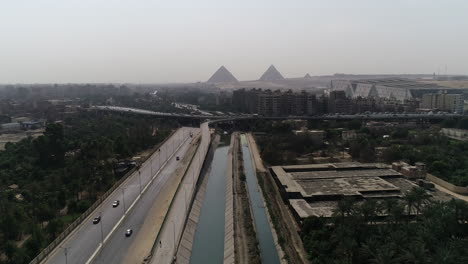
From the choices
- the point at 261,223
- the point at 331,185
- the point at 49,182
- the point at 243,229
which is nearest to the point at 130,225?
the point at 243,229

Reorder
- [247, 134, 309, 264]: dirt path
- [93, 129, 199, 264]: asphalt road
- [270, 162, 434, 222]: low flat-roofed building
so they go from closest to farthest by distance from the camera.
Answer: [93, 129, 199, 264]: asphalt road → [247, 134, 309, 264]: dirt path → [270, 162, 434, 222]: low flat-roofed building

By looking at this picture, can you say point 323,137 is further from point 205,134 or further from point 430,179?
point 430,179

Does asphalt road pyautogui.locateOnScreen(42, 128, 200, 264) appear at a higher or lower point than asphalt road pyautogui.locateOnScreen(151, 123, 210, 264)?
higher

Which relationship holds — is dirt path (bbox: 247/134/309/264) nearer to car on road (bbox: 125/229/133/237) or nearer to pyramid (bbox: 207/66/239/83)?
car on road (bbox: 125/229/133/237)

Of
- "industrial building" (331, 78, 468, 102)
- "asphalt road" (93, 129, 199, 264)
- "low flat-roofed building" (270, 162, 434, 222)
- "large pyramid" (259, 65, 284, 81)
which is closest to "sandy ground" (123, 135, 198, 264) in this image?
"asphalt road" (93, 129, 199, 264)

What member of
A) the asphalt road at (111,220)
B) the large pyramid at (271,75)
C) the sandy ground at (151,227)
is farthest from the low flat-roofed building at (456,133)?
the large pyramid at (271,75)

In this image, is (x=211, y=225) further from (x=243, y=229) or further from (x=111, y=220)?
(x=111, y=220)

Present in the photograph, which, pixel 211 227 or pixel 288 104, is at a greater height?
pixel 288 104
